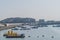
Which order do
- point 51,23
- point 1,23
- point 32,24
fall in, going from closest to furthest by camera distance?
point 1,23
point 32,24
point 51,23

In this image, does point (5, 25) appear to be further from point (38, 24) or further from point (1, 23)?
point (38, 24)

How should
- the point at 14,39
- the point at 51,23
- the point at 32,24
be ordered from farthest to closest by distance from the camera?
the point at 51,23
the point at 32,24
the point at 14,39

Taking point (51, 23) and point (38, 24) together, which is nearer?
point (38, 24)

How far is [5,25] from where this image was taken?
2153 cm

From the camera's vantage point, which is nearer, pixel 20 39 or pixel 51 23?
pixel 20 39

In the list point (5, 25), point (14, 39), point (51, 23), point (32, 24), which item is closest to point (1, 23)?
point (5, 25)

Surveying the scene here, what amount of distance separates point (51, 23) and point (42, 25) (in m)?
2.03

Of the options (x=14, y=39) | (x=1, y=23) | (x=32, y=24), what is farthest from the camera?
(x=32, y=24)

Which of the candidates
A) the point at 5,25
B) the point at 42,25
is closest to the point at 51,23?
the point at 42,25

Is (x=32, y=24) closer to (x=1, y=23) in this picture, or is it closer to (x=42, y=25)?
(x=42, y=25)

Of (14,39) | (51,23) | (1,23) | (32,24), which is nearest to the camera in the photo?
(14,39)

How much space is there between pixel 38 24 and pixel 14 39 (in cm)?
1556

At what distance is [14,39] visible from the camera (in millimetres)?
9641

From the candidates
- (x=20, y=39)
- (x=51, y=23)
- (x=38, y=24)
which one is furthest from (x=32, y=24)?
(x=20, y=39)
